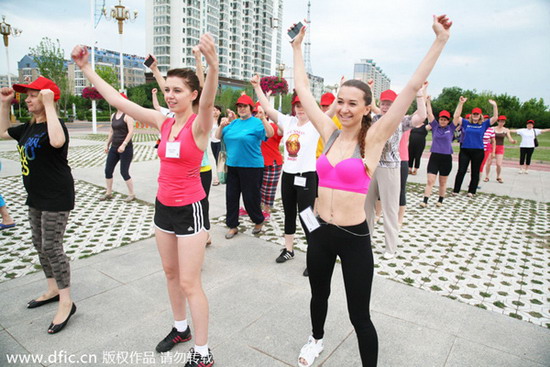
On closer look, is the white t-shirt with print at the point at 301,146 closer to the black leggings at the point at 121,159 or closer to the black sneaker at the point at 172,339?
the black sneaker at the point at 172,339

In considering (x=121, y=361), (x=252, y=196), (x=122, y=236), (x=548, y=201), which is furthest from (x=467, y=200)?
(x=121, y=361)

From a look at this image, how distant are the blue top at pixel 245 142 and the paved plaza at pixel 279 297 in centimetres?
123

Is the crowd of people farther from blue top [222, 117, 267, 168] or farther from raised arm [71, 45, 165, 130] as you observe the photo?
blue top [222, 117, 267, 168]

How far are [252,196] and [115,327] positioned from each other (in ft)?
9.18

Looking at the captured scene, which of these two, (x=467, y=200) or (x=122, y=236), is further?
(x=467, y=200)

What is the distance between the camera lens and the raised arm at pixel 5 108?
3163 millimetres

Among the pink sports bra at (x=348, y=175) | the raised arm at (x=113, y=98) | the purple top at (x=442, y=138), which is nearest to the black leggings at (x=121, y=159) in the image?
the raised arm at (x=113, y=98)

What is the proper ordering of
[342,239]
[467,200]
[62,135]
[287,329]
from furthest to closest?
[467,200]
[287,329]
[62,135]
[342,239]

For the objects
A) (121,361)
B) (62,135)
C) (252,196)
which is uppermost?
(62,135)

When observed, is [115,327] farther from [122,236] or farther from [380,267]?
[380,267]

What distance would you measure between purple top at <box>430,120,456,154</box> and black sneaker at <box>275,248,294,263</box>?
487cm

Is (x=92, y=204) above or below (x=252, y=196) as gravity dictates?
below

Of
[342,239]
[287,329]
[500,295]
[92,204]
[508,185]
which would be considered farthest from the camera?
[508,185]

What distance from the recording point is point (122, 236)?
5.35 m
